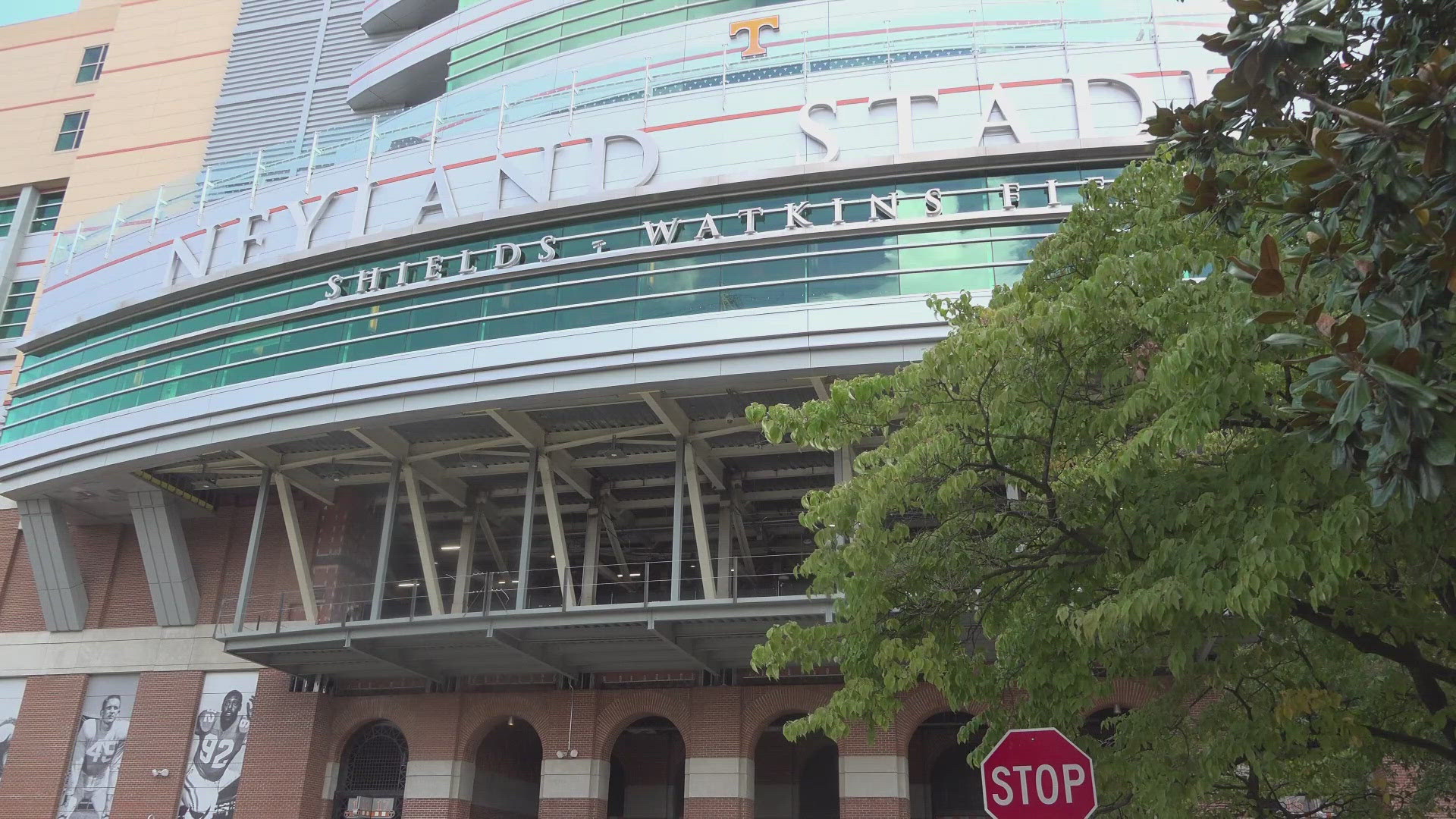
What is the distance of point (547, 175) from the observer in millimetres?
25219

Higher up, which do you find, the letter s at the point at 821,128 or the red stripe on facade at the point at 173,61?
the red stripe on facade at the point at 173,61

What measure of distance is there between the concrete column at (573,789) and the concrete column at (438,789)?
2.33 meters

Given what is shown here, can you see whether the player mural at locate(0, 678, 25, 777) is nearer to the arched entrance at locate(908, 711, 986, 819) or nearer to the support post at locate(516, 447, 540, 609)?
the support post at locate(516, 447, 540, 609)

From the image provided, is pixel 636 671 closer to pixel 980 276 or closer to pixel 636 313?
pixel 636 313

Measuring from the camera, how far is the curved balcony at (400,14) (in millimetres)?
42844

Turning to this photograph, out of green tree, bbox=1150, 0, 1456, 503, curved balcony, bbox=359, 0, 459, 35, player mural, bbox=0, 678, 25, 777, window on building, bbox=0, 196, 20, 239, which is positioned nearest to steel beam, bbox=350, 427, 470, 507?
player mural, bbox=0, 678, 25, 777

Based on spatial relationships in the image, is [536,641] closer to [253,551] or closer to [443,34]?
[253,551]

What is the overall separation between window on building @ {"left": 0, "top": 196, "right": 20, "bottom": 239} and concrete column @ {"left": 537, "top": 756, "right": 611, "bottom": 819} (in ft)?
110

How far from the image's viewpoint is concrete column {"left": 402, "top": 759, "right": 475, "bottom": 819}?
27.5 metres

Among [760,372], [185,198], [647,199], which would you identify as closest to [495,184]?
[647,199]

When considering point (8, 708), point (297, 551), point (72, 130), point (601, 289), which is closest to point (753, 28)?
point (601, 289)

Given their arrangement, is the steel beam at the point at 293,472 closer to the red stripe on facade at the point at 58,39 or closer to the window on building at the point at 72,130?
the window on building at the point at 72,130

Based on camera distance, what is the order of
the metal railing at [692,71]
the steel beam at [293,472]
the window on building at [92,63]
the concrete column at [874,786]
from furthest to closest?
1. the window on building at [92,63]
2. the steel beam at [293,472]
3. the metal railing at [692,71]
4. the concrete column at [874,786]

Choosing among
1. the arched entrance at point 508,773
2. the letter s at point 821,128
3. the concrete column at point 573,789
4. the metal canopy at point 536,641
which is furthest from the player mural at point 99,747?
the letter s at point 821,128
